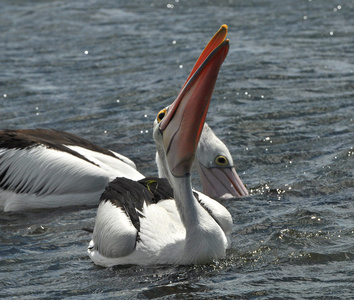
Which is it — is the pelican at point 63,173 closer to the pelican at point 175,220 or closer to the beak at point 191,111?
the pelican at point 175,220

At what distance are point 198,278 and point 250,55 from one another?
6795 millimetres

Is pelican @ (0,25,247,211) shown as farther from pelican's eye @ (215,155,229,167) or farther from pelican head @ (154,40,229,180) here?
pelican head @ (154,40,229,180)

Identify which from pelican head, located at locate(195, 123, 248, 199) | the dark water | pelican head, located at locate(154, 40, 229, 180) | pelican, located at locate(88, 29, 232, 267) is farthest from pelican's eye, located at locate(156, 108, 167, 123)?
pelican head, located at locate(195, 123, 248, 199)

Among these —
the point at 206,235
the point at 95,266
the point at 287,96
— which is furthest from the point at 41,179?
the point at 287,96

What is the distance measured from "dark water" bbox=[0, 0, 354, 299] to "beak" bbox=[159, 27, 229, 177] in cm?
65

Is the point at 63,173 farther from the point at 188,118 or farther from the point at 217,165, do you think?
the point at 188,118

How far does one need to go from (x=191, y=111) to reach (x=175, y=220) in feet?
2.85

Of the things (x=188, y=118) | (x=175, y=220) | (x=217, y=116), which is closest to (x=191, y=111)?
(x=188, y=118)

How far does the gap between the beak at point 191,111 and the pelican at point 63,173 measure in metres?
1.89

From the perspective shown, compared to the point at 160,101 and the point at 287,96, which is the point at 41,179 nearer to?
the point at 160,101

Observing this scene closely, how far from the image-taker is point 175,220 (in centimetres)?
491

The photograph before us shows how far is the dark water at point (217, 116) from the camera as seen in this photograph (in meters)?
4.48

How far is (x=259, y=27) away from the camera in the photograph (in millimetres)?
12383

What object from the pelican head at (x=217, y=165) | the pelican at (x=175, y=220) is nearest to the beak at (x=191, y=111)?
the pelican at (x=175, y=220)
